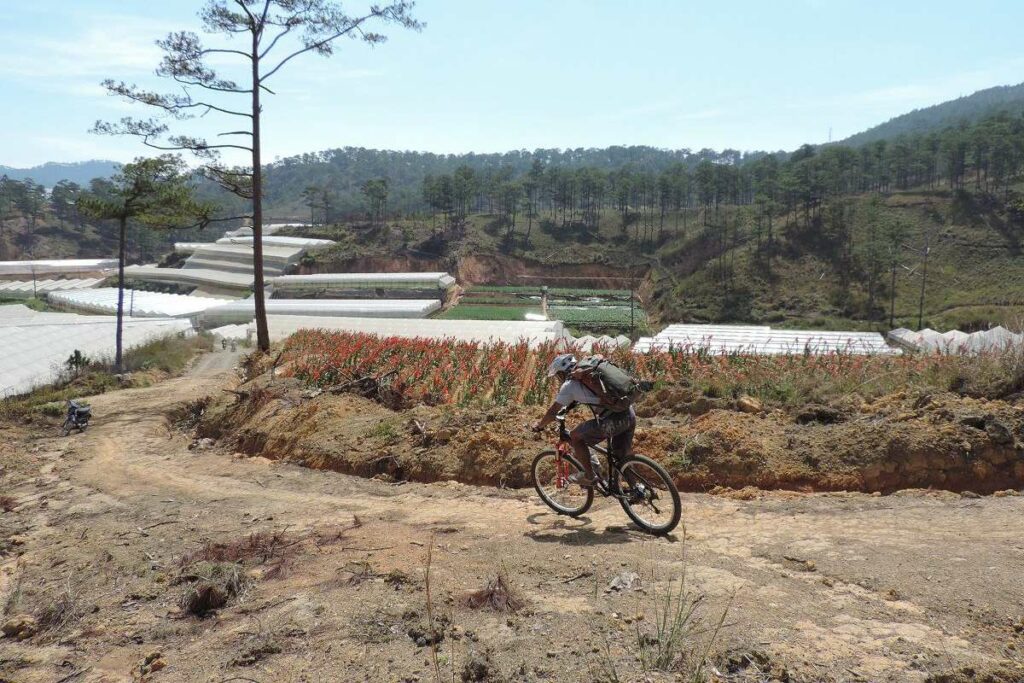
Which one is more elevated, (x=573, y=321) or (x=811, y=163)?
(x=811, y=163)

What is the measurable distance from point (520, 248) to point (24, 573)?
76265 millimetres

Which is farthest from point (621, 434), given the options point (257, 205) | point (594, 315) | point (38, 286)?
point (38, 286)

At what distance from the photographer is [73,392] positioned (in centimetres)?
1486

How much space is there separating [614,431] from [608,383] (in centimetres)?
48

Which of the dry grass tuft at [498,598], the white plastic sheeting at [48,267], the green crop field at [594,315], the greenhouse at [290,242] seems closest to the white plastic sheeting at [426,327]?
the green crop field at [594,315]

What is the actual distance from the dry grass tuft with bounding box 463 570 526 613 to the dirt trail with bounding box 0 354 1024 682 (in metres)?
0.08

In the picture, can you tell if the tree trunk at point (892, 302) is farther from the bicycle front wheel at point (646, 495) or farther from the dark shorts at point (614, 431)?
the dark shorts at point (614, 431)

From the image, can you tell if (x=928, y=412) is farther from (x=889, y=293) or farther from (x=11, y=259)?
(x=11, y=259)

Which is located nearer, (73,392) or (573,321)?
(73,392)

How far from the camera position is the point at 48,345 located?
761 inches

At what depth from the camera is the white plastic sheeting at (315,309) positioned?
41.5 metres

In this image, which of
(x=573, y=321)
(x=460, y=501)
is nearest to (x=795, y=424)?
(x=460, y=501)

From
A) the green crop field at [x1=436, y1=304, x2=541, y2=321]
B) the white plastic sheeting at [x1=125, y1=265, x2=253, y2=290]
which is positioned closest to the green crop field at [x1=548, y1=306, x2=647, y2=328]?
the green crop field at [x1=436, y1=304, x2=541, y2=321]

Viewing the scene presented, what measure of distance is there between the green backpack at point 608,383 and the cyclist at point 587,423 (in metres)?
0.08
